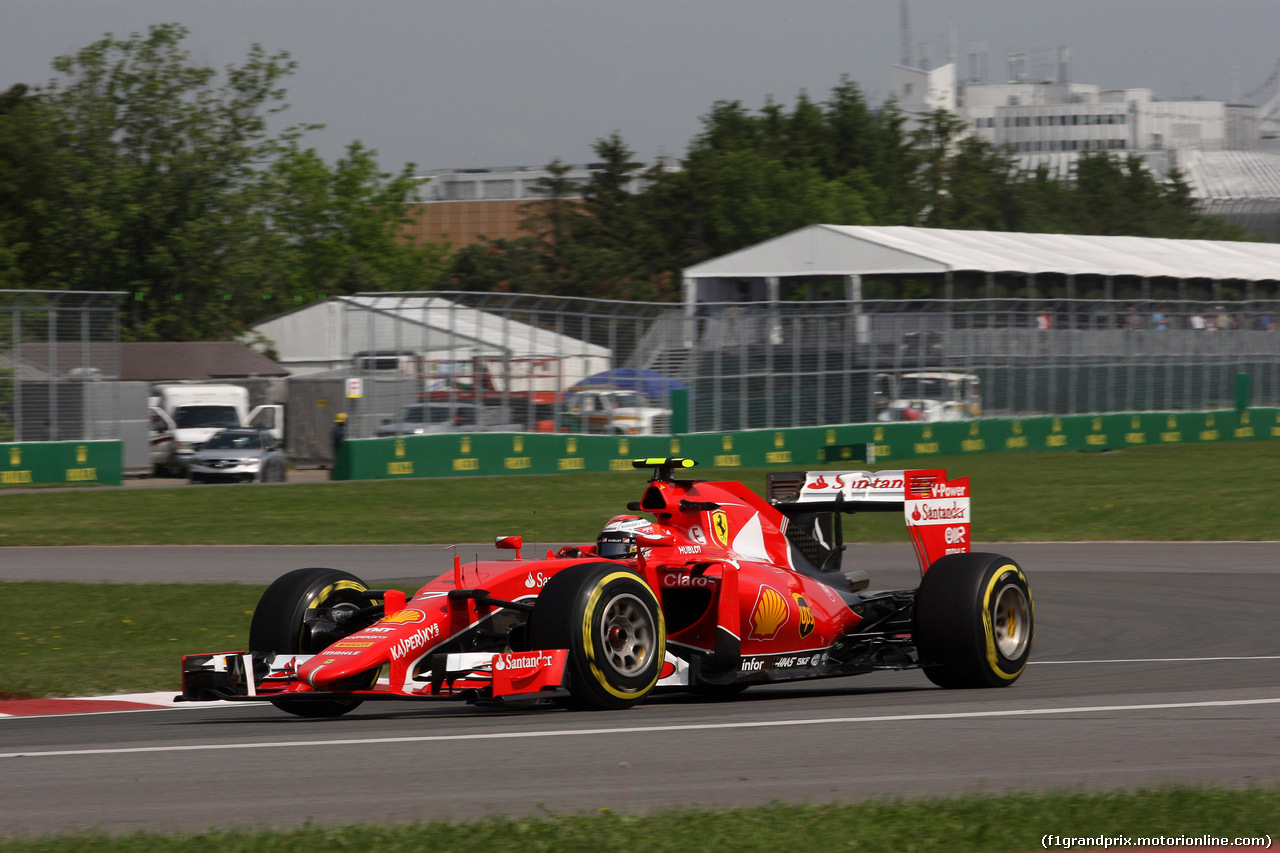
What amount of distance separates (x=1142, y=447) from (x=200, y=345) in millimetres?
26758

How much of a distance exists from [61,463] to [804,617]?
21175mm

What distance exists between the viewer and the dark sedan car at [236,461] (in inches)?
1300

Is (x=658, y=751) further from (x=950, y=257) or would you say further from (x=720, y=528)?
(x=950, y=257)

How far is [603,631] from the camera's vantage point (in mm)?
7883

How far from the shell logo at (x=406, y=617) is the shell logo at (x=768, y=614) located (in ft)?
6.64

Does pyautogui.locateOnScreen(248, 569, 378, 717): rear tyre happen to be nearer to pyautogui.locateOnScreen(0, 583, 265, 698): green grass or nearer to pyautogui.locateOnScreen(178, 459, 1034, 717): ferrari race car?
pyautogui.locateOnScreen(178, 459, 1034, 717): ferrari race car

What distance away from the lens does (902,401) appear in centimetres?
3591

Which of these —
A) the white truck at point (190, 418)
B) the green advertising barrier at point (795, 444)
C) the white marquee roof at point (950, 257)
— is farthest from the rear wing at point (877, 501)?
the white marquee roof at point (950, 257)

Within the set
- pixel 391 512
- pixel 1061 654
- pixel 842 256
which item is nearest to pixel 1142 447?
pixel 842 256

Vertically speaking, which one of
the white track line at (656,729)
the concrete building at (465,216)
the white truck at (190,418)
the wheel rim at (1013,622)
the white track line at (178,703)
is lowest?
the white track line at (178,703)

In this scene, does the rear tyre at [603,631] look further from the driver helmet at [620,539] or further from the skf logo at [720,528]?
the skf logo at [720,528]

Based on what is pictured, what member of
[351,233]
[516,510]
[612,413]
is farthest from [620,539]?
[351,233]

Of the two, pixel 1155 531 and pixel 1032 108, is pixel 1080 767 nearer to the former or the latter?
pixel 1155 531

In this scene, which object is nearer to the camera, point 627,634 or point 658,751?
point 658,751
